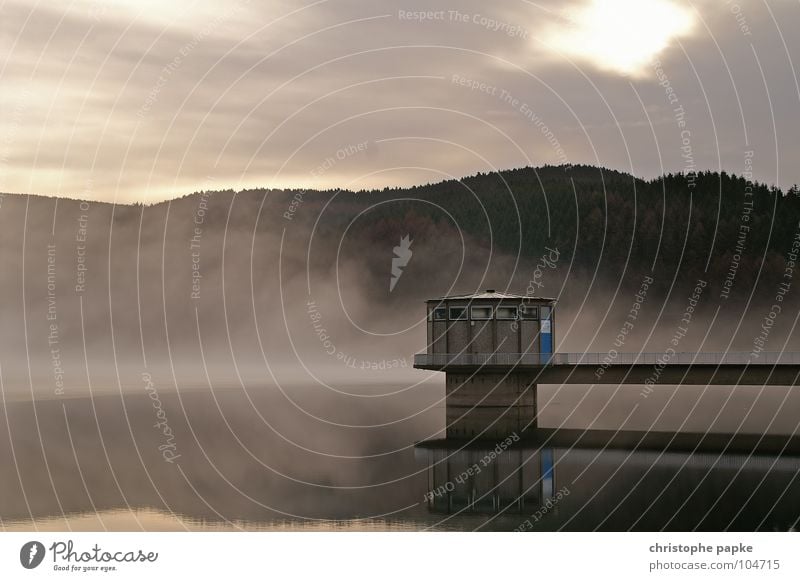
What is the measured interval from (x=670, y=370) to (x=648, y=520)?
91.1 ft

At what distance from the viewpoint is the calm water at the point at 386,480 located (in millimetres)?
56375

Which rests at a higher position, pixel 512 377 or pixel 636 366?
pixel 636 366

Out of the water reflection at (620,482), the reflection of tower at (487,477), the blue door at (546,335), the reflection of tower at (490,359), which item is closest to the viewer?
the water reflection at (620,482)

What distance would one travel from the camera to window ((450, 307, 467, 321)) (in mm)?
86812

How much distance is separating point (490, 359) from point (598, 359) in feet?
25.9

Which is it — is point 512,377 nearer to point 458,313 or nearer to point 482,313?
point 482,313

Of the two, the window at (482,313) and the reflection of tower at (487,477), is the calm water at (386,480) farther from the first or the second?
the window at (482,313)

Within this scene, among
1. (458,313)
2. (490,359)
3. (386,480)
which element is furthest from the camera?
(458,313)

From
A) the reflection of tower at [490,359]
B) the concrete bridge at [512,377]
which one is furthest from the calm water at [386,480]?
the reflection of tower at [490,359]
